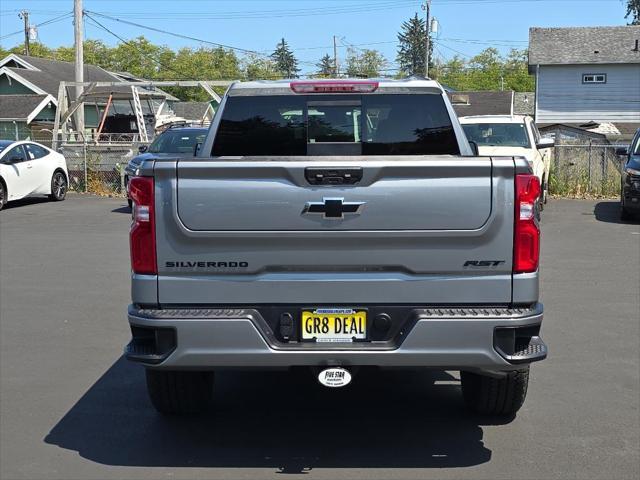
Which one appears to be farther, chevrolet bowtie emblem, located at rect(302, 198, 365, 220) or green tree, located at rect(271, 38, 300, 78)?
green tree, located at rect(271, 38, 300, 78)

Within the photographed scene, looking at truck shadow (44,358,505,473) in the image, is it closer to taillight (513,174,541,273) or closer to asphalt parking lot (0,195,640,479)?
asphalt parking lot (0,195,640,479)

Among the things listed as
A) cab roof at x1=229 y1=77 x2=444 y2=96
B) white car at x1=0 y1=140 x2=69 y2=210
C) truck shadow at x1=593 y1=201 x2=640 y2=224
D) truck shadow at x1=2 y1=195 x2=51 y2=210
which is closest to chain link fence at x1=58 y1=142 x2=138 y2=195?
truck shadow at x1=2 y1=195 x2=51 y2=210

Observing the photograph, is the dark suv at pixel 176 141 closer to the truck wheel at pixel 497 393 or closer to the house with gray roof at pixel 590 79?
the truck wheel at pixel 497 393

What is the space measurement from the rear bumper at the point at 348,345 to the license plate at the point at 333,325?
49 mm

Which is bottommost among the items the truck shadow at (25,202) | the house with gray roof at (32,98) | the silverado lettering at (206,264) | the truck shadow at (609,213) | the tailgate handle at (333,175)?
the truck shadow at (609,213)

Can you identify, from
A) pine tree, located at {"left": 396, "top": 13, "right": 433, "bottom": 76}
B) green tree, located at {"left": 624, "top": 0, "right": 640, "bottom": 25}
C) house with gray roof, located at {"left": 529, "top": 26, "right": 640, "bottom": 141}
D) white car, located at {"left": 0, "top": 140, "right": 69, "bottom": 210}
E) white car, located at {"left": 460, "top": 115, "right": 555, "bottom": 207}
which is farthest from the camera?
pine tree, located at {"left": 396, "top": 13, "right": 433, "bottom": 76}

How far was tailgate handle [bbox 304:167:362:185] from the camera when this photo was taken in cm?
457

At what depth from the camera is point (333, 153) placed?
6.26m

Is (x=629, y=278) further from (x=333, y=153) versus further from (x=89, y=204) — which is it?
(x=89, y=204)

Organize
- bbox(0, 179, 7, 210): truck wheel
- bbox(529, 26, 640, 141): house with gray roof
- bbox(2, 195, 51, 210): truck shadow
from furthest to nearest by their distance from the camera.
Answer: bbox(529, 26, 640, 141): house with gray roof < bbox(2, 195, 51, 210): truck shadow < bbox(0, 179, 7, 210): truck wheel

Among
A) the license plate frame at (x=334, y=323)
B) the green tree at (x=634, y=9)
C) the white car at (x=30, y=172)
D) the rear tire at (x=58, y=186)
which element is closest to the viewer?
the license plate frame at (x=334, y=323)

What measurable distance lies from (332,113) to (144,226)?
2.07 metres

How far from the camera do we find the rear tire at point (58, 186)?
854 inches

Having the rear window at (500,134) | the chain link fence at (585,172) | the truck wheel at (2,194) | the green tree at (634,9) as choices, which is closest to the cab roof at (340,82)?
the rear window at (500,134)
